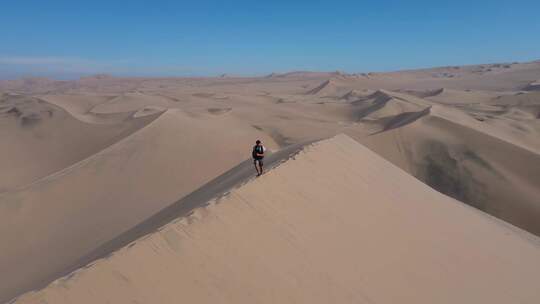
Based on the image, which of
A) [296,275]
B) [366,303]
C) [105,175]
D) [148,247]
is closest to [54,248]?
[105,175]

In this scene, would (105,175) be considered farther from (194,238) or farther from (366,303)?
(366,303)

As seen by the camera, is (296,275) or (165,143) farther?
(165,143)

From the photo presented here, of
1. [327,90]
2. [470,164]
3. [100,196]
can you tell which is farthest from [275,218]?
[327,90]

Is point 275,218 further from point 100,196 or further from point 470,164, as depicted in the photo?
point 470,164

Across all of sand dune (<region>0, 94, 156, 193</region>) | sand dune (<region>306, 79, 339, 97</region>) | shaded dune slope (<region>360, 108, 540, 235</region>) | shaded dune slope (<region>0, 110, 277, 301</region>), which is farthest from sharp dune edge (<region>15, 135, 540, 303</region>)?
sand dune (<region>306, 79, 339, 97</region>)

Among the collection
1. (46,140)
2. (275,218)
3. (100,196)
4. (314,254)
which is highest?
(275,218)
